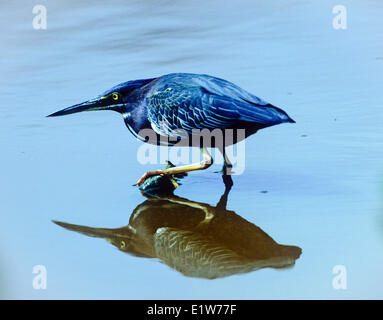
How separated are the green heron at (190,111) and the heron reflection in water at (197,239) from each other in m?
0.38

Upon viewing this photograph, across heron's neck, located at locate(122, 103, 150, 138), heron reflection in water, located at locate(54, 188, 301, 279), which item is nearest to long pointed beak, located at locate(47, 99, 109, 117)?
heron's neck, located at locate(122, 103, 150, 138)

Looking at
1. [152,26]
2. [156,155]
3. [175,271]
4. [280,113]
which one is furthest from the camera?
[152,26]

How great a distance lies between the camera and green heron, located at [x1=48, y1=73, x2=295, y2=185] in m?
4.76

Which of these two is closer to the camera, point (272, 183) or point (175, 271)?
point (175, 271)

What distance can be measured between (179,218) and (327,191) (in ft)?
3.26

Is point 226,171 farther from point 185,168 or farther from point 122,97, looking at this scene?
point 122,97

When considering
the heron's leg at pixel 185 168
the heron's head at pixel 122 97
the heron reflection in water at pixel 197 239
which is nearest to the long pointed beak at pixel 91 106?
the heron's head at pixel 122 97

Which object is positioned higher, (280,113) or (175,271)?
(280,113)

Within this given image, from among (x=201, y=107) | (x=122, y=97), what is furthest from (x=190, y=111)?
(x=122, y=97)

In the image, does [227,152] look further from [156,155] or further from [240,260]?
[240,260]

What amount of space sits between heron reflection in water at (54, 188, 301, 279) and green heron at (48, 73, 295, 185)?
1.24 ft

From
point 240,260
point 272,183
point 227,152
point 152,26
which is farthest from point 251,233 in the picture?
point 152,26

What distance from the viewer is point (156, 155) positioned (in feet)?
18.0

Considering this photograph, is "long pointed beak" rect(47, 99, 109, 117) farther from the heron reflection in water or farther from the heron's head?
the heron reflection in water
